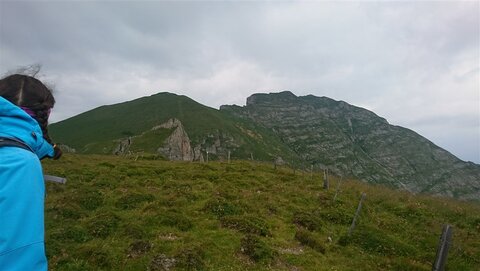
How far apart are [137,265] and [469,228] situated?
2025cm

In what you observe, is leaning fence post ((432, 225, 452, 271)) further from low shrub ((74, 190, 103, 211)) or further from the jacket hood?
low shrub ((74, 190, 103, 211))

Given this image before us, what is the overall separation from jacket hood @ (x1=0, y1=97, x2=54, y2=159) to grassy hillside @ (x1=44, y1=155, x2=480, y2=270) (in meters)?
11.6

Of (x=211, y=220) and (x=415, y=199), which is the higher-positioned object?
(x=415, y=199)

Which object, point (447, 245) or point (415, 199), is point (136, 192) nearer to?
point (447, 245)

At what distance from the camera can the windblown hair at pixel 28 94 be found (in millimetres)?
3338

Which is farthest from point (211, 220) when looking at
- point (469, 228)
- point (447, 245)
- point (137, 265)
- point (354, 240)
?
point (469, 228)

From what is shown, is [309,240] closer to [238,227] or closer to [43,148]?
[238,227]

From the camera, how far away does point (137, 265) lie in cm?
1377

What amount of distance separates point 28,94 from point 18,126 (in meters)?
0.62

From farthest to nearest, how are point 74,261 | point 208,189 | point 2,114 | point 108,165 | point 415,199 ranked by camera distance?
point 108,165 → point 415,199 → point 208,189 → point 74,261 → point 2,114

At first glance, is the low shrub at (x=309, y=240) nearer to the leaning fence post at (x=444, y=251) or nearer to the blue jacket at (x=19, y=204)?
the leaning fence post at (x=444, y=251)

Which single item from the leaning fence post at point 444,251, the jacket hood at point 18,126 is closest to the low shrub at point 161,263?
the leaning fence post at point 444,251

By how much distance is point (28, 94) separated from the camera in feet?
11.1

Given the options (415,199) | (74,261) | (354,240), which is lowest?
(74,261)
